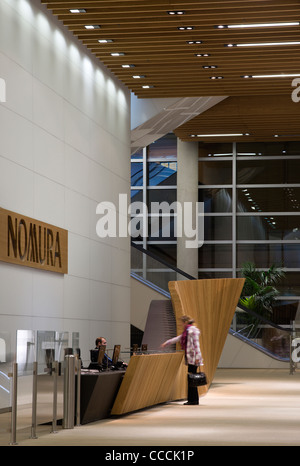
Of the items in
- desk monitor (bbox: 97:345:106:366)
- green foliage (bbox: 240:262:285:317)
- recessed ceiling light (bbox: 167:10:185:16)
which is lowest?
desk monitor (bbox: 97:345:106:366)

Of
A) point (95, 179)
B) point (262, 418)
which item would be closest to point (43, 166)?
point (95, 179)

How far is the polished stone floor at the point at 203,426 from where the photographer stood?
870cm

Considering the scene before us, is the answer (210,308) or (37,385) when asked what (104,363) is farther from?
(210,308)

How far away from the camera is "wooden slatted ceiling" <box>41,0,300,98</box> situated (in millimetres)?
13578

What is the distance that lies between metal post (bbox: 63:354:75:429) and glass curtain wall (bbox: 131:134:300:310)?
63.4 feet

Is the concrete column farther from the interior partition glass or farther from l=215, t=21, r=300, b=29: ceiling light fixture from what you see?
the interior partition glass

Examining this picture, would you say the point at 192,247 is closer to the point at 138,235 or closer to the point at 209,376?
the point at 138,235

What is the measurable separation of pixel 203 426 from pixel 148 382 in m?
2.05

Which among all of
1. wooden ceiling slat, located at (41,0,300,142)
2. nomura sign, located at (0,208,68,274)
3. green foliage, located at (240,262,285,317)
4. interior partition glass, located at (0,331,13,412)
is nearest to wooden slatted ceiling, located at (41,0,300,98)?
wooden ceiling slat, located at (41,0,300,142)

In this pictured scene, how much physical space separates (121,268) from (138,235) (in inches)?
439

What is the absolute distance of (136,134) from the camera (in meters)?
20.8

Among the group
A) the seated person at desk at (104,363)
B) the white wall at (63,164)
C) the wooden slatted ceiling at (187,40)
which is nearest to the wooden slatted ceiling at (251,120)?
the wooden slatted ceiling at (187,40)

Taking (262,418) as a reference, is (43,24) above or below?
above

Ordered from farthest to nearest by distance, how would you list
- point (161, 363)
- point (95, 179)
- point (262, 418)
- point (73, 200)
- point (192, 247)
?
point (192, 247) < point (95, 179) < point (73, 200) < point (161, 363) < point (262, 418)
